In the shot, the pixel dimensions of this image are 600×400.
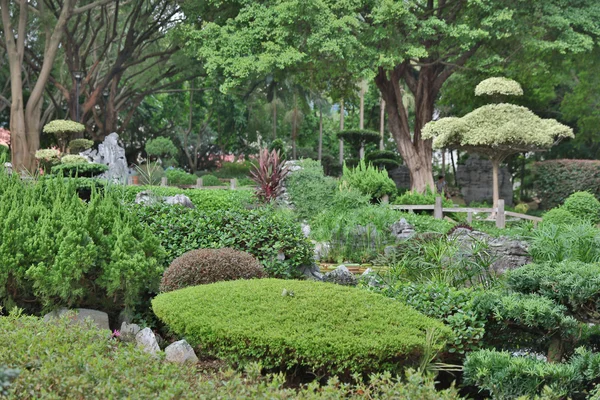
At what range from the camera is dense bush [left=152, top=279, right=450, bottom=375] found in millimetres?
4691

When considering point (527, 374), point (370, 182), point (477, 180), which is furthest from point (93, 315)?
point (477, 180)

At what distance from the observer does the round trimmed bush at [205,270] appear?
614 centimetres

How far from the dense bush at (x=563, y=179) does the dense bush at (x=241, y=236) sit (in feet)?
54.1

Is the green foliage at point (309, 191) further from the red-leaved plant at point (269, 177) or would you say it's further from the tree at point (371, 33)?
the tree at point (371, 33)

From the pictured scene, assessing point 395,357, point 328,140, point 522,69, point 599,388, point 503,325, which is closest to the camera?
point 599,388

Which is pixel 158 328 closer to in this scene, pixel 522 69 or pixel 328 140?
pixel 522 69

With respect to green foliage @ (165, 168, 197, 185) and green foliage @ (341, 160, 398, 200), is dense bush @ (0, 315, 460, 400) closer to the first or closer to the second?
green foliage @ (341, 160, 398, 200)

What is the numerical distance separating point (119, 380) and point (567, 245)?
5.20m

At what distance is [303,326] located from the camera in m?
4.83

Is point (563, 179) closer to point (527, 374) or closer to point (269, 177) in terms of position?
point (269, 177)

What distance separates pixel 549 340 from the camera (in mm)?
5402

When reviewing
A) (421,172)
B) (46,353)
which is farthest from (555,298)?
(421,172)

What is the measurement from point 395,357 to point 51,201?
389cm

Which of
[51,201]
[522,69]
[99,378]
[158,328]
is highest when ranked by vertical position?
[522,69]
